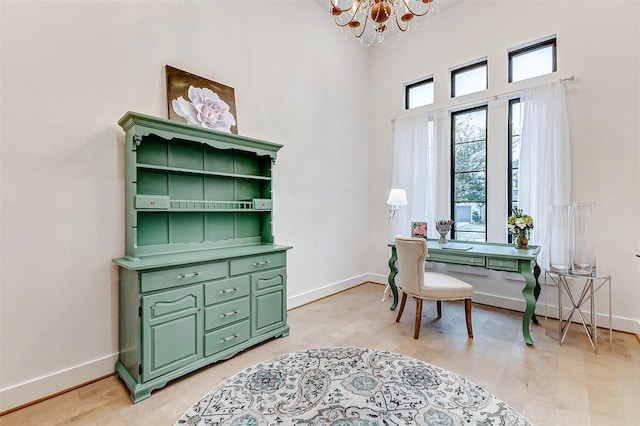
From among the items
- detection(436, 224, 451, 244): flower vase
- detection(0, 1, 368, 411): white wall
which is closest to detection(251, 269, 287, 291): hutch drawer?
detection(0, 1, 368, 411): white wall

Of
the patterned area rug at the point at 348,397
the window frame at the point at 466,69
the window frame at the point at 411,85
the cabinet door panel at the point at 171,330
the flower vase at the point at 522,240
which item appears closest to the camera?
the patterned area rug at the point at 348,397

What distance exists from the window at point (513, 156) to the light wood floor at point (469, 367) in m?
1.34

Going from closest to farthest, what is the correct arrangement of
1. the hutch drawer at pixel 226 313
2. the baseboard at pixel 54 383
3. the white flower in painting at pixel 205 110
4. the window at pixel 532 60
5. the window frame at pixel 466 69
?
the baseboard at pixel 54 383
the hutch drawer at pixel 226 313
the white flower in painting at pixel 205 110
the window at pixel 532 60
the window frame at pixel 466 69

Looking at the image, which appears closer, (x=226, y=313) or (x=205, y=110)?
(x=226, y=313)

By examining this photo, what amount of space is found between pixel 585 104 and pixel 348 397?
12.1 feet

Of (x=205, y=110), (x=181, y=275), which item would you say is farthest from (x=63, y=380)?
(x=205, y=110)

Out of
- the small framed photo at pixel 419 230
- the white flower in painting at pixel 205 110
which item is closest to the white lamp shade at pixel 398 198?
the small framed photo at pixel 419 230

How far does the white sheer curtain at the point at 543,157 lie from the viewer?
306 centimetres

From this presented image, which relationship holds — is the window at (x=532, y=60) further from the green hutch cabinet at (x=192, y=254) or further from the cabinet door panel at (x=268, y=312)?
the cabinet door panel at (x=268, y=312)

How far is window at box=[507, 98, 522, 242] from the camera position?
3.49m

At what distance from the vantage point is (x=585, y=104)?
2984 millimetres

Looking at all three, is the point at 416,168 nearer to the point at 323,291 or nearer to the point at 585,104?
the point at 585,104

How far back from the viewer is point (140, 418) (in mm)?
1688

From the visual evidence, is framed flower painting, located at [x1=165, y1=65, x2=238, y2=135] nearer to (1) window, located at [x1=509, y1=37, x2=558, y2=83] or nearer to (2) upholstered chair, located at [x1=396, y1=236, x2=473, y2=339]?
(2) upholstered chair, located at [x1=396, y1=236, x2=473, y2=339]
